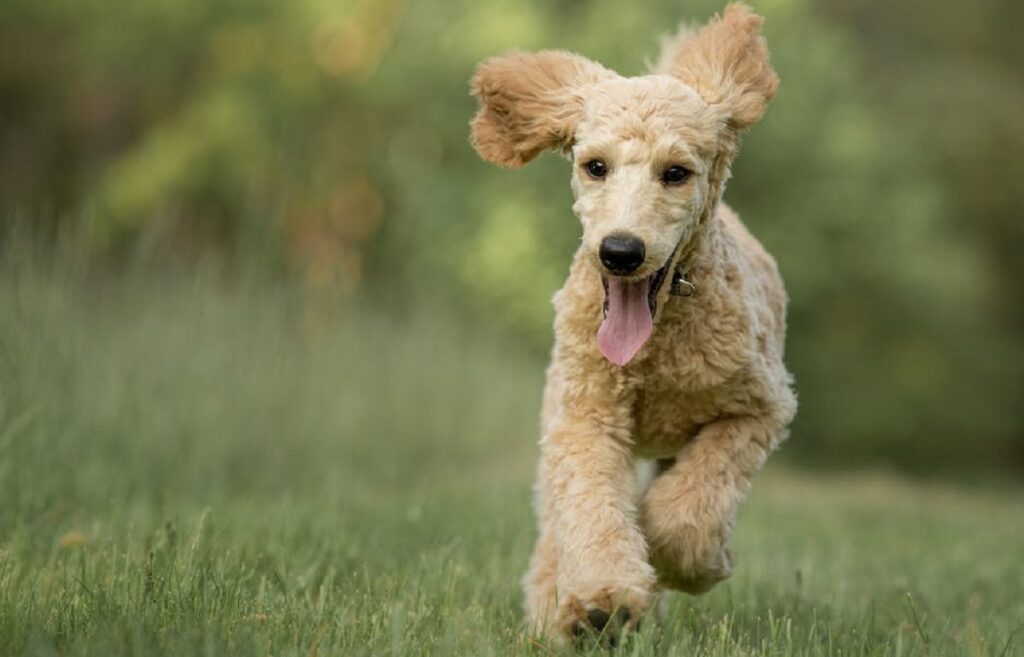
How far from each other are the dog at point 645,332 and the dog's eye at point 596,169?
0.4 inches

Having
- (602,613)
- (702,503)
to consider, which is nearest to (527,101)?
(702,503)

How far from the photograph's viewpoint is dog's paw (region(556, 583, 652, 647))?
3619 millimetres

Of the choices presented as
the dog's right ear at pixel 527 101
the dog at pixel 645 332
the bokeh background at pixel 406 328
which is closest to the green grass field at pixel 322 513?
the bokeh background at pixel 406 328

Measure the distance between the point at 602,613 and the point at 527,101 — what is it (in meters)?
1.82

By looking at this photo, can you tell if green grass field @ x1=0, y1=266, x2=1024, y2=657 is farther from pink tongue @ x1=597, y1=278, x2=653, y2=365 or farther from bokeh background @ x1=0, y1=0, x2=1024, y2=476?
bokeh background @ x1=0, y1=0, x2=1024, y2=476

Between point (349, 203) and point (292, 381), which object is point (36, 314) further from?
point (349, 203)

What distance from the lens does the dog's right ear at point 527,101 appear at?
4480mm

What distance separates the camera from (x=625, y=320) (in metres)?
4.02

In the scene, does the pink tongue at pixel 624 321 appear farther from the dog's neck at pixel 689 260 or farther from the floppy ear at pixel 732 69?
the floppy ear at pixel 732 69

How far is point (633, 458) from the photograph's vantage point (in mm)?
4465

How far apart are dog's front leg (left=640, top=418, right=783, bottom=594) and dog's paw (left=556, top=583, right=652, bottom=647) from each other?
33cm

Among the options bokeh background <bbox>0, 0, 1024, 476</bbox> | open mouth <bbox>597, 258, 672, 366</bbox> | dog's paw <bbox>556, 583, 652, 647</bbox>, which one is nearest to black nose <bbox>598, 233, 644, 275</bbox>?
open mouth <bbox>597, 258, 672, 366</bbox>

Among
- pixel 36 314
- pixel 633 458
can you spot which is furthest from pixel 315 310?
pixel 633 458

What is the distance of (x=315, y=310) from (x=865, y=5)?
56.9 feet
